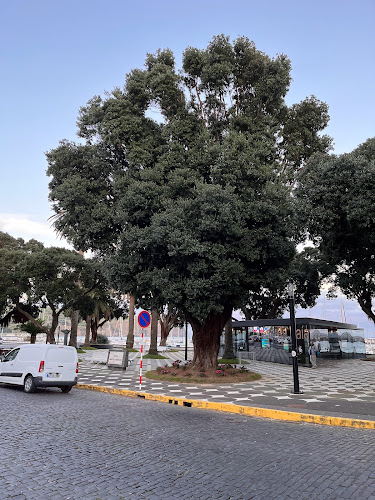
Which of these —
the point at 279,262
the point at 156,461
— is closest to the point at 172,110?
the point at 279,262

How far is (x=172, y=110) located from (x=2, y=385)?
45.0ft

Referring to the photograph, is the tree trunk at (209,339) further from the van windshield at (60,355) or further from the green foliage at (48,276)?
the green foliage at (48,276)

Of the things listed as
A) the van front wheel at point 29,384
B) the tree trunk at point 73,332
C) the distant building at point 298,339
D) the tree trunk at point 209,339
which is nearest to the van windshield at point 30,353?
the van front wheel at point 29,384

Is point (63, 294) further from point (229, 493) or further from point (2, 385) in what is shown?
point (229, 493)

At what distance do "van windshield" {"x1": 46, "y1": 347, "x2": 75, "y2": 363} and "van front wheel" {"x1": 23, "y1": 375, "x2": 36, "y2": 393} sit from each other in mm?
891

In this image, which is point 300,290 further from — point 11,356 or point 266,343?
point 11,356

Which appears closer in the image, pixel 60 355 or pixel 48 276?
pixel 60 355

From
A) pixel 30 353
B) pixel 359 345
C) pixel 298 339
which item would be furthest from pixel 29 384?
pixel 359 345

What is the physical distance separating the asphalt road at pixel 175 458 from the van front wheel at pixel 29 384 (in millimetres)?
3476

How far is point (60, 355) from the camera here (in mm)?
12188

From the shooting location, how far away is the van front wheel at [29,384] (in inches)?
463

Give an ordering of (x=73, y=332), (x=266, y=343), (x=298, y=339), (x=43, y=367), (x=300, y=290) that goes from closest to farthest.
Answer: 1. (x=43, y=367)
2. (x=298, y=339)
3. (x=266, y=343)
4. (x=73, y=332)
5. (x=300, y=290)

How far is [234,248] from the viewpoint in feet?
46.3

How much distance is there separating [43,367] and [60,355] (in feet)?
2.18
